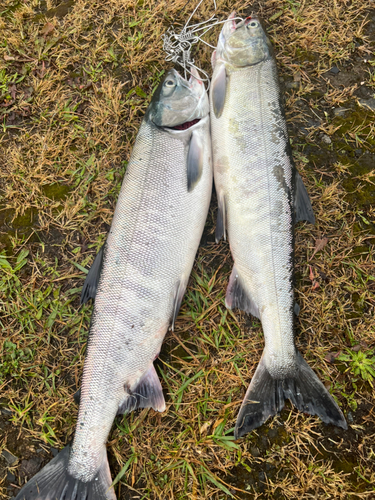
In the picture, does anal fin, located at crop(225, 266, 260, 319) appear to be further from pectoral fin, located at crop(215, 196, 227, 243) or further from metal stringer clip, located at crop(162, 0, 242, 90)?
metal stringer clip, located at crop(162, 0, 242, 90)

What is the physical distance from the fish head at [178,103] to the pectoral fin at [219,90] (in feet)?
0.28

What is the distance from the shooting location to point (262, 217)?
2.44m

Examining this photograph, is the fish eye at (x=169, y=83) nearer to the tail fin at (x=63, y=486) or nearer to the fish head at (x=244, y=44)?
the fish head at (x=244, y=44)

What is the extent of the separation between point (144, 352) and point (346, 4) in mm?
3700

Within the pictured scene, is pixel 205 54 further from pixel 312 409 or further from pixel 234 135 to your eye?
pixel 312 409

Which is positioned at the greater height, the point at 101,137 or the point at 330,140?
the point at 101,137

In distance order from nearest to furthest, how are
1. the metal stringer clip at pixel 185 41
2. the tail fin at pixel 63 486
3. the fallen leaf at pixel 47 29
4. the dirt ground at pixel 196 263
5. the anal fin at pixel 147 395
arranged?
1. the tail fin at pixel 63 486
2. the anal fin at pixel 147 395
3. the dirt ground at pixel 196 263
4. the metal stringer clip at pixel 185 41
5. the fallen leaf at pixel 47 29

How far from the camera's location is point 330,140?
2977 mm

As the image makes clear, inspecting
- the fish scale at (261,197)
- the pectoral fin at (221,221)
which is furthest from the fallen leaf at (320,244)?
the pectoral fin at (221,221)

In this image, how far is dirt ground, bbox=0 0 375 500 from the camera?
2.51 metres

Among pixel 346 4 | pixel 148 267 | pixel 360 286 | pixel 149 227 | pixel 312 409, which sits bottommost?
pixel 312 409

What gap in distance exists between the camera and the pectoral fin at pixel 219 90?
2.63 meters

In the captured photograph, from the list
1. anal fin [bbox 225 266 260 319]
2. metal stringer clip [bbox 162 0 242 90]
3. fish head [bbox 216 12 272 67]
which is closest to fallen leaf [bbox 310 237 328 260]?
anal fin [bbox 225 266 260 319]

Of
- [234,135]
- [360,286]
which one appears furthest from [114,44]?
[360,286]
